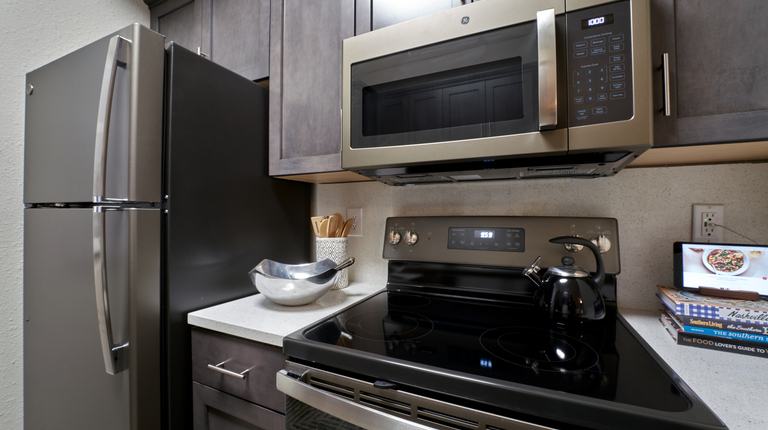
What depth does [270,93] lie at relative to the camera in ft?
3.68

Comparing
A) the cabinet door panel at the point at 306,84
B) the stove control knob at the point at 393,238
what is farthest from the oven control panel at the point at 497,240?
the cabinet door panel at the point at 306,84

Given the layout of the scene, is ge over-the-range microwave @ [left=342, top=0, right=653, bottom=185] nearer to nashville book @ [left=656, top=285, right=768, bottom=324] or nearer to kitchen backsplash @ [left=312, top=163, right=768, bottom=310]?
kitchen backsplash @ [left=312, top=163, right=768, bottom=310]

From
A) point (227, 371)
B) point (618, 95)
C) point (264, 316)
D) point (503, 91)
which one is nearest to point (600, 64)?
point (618, 95)

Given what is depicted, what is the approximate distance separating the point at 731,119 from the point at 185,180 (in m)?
1.37

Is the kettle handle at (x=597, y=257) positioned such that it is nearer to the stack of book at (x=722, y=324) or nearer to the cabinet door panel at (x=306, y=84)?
the stack of book at (x=722, y=324)

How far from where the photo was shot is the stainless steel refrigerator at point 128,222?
0.81m

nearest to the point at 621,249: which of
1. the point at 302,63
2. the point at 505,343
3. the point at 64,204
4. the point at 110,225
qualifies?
the point at 505,343

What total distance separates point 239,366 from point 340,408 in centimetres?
38

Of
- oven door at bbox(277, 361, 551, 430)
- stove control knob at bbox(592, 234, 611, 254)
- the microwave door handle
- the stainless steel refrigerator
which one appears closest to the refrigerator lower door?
the stainless steel refrigerator

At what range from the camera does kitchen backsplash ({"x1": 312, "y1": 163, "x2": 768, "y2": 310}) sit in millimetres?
843

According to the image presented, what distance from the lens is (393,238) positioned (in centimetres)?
117

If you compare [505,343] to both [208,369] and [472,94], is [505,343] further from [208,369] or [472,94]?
[208,369]

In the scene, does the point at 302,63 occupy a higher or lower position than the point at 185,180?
higher

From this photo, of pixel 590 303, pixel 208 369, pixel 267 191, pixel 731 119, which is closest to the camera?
pixel 731 119
